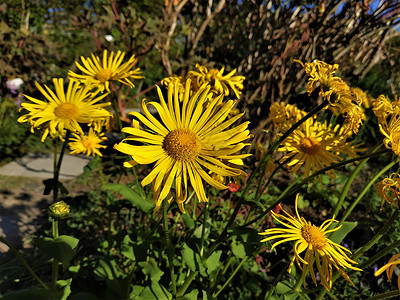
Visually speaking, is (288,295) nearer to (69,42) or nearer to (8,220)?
(8,220)

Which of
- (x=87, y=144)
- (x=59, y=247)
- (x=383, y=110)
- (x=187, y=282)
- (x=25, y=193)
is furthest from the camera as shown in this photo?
(x=25, y=193)

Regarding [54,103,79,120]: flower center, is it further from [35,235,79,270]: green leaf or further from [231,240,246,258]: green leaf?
[231,240,246,258]: green leaf

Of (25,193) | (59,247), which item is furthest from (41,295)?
(25,193)

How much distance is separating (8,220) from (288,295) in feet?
7.60

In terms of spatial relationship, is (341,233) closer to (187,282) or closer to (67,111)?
(187,282)

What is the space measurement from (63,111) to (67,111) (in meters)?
0.02

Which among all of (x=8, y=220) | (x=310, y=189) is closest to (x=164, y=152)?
(x=8, y=220)

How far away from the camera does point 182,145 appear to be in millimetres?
937

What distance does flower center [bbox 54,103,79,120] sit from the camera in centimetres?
124

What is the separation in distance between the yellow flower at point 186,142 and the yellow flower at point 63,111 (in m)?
0.32

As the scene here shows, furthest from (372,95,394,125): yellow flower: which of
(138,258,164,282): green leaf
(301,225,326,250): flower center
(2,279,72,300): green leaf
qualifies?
(2,279,72,300): green leaf

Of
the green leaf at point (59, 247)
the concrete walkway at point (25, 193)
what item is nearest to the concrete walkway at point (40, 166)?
the concrete walkway at point (25, 193)

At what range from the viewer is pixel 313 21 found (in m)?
2.62

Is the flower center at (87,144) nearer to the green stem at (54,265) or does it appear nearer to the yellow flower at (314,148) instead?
the green stem at (54,265)
